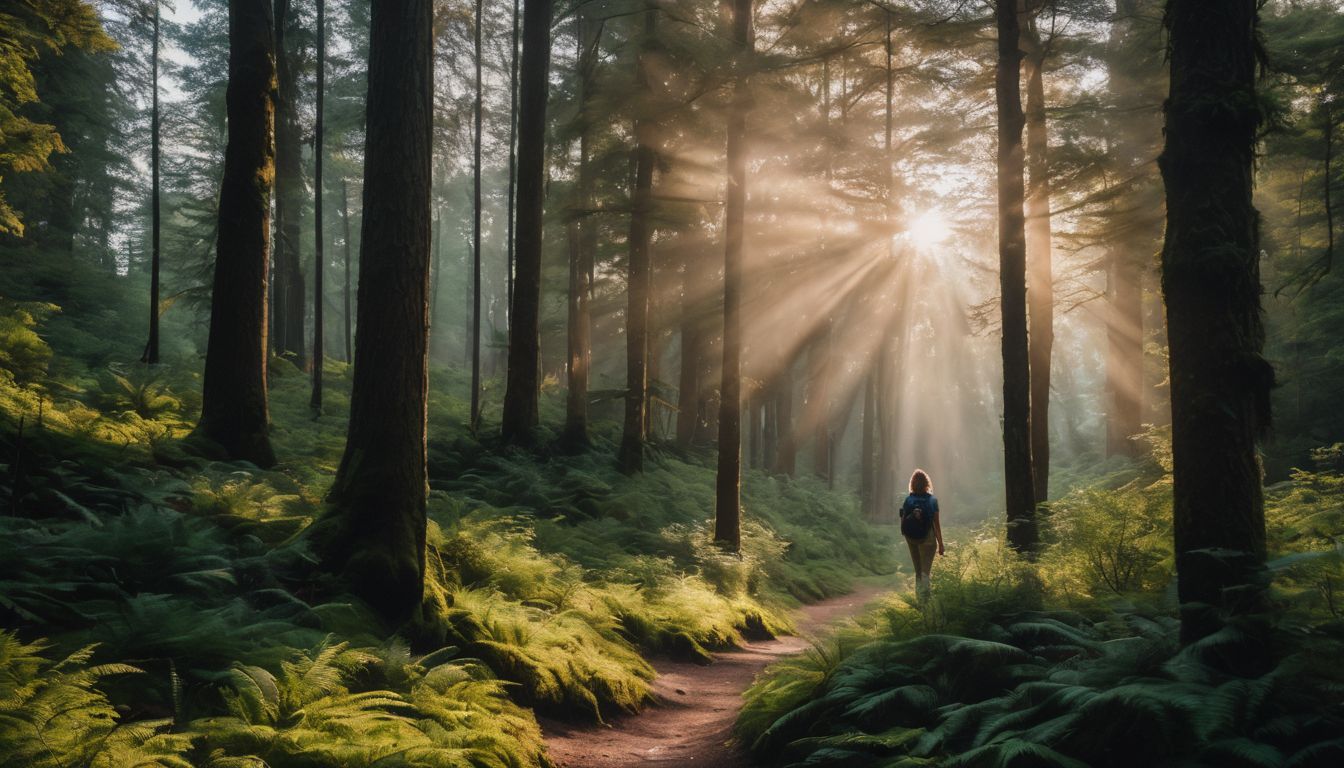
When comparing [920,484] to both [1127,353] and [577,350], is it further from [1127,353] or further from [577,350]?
[1127,353]

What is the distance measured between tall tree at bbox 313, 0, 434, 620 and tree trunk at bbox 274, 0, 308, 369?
10561 mm

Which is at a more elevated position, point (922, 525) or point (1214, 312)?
point (1214, 312)

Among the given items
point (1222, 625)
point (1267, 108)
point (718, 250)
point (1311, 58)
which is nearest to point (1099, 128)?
point (1311, 58)

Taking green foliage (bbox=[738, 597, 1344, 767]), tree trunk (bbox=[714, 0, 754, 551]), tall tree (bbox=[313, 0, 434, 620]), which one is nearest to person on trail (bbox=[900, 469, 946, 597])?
tree trunk (bbox=[714, 0, 754, 551])

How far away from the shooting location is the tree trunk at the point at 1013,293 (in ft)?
32.8

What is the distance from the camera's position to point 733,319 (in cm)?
1330

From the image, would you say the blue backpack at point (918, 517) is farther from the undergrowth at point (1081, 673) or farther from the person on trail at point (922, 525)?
the undergrowth at point (1081, 673)

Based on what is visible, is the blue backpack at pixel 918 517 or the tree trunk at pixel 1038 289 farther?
the tree trunk at pixel 1038 289

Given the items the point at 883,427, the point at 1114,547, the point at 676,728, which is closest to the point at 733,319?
the point at 1114,547

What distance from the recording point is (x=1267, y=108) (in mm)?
4500

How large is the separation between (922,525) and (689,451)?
44.8ft

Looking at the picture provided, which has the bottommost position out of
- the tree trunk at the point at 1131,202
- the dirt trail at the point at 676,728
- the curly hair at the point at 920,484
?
the dirt trail at the point at 676,728

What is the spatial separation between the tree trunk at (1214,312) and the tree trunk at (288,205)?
1572 cm

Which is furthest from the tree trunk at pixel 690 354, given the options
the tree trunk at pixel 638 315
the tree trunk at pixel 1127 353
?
the tree trunk at pixel 1127 353
